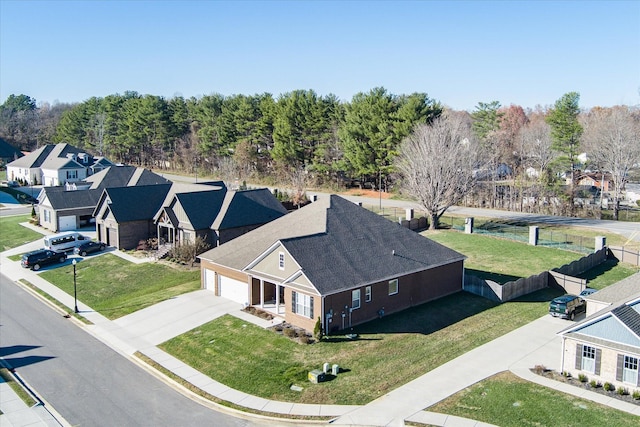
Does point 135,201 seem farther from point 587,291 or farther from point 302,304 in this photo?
point 587,291

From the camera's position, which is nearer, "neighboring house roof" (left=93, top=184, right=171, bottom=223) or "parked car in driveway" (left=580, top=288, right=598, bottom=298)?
"parked car in driveway" (left=580, top=288, right=598, bottom=298)

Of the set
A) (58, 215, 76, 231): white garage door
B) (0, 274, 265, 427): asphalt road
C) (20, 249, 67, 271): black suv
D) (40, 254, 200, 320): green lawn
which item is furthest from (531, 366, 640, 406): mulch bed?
(58, 215, 76, 231): white garage door

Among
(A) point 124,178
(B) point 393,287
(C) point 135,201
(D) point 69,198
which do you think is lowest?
(B) point 393,287

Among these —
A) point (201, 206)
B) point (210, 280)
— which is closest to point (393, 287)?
point (210, 280)

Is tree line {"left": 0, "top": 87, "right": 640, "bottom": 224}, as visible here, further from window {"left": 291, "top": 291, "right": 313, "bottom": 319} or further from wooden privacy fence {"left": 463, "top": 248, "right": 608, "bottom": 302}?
window {"left": 291, "top": 291, "right": 313, "bottom": 319}

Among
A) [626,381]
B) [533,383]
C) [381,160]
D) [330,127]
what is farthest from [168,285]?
[330,127]

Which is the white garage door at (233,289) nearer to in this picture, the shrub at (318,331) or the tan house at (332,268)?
the tan house at (332,268)

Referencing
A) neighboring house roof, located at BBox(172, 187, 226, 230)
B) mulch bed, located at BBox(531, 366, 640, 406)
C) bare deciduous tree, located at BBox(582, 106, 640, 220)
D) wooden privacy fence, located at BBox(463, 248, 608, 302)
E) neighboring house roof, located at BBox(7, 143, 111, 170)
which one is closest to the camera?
mulch bed, located at BBox(531, 366, 640, 406)
